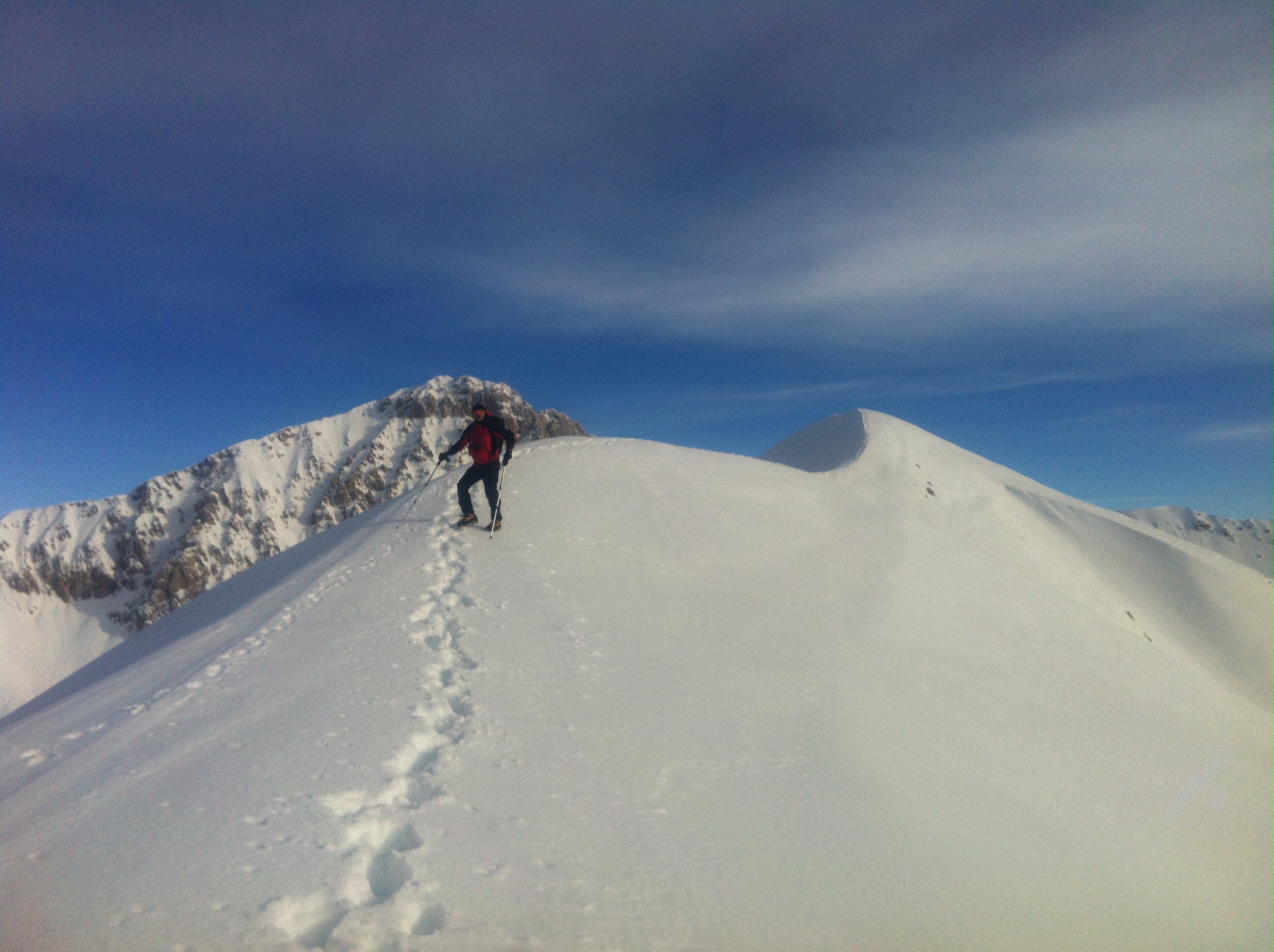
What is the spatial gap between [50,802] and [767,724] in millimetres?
7085

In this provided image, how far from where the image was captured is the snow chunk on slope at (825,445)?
4372 cm

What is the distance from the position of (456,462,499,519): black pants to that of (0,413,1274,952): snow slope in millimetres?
658

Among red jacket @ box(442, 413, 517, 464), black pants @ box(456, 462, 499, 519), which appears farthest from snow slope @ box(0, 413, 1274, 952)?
red jacket @ box(442, 413, 517, 464)

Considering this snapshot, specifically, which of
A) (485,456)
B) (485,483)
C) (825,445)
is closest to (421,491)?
(485,483)


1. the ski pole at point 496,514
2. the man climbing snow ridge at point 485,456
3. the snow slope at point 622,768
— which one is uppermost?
the man climbing snow ridge at point 485,456

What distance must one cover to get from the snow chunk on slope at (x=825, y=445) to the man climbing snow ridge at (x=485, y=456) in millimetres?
31961

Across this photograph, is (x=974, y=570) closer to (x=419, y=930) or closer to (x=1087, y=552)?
(x=419, y=930)

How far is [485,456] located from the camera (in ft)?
42.1

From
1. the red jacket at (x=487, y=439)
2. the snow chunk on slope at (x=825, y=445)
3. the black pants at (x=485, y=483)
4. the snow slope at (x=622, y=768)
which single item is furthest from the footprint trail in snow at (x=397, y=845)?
the snow chunk on slope at (x=825, y=445)

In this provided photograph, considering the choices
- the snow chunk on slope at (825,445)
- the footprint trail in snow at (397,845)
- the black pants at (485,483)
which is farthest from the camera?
the snow chunk on slope at (825,445)

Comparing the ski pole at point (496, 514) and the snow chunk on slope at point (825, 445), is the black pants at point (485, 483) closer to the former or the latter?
the ski pole at point (496, 514)

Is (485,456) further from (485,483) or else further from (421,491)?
(421,491)

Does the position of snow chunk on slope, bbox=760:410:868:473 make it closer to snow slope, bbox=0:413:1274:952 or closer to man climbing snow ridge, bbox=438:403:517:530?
snow slope, bbox=0:413:1274:952

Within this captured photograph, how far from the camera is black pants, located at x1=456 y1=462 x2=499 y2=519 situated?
12820 millimetres
